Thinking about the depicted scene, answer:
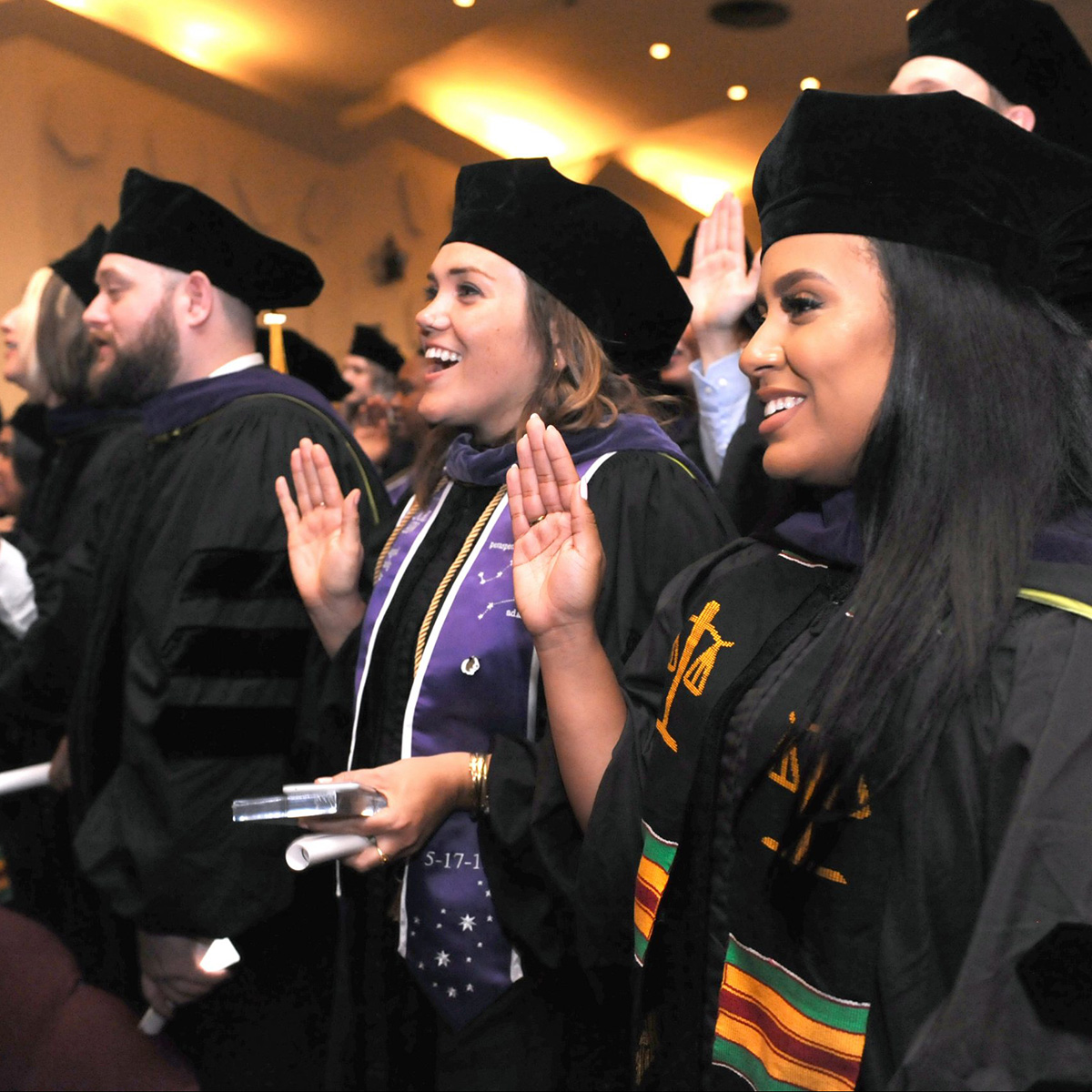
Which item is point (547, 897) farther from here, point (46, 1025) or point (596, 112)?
point (596, 112)

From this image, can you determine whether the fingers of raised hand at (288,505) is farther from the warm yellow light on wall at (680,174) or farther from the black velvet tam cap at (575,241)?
the warm yellow light on wall at (680,174)

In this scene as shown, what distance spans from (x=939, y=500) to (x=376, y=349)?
4152 millimetres

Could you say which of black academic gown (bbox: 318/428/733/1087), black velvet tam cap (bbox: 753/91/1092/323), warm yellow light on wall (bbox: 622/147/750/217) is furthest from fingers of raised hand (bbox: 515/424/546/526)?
warm yellow light on wall (bbox: 622/147/750/217)

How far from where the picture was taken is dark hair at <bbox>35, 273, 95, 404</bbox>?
11.4 ft

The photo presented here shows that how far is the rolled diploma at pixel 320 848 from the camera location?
1.47 m

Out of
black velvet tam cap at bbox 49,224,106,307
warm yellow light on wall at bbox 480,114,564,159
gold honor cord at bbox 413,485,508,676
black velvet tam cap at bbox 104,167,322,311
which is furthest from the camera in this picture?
warm yellow light on wall at bbox 480,114,564,159

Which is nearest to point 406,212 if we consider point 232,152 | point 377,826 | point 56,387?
point 232,152

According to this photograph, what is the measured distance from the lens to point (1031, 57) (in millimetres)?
2027

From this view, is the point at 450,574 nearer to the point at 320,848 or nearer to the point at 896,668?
the point at 320,848

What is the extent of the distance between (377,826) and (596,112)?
2.85 meters

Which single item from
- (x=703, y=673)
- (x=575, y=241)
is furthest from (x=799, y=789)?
(x=575, y=241)

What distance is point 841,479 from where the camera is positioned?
1261 millimetres

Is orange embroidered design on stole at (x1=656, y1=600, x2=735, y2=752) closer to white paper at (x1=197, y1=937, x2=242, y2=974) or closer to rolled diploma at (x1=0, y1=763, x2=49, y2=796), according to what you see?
white paper at (x1=197, y1=937, x2=242, y2=974)

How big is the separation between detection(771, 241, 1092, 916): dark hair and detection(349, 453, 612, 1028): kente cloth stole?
0.67 meters
